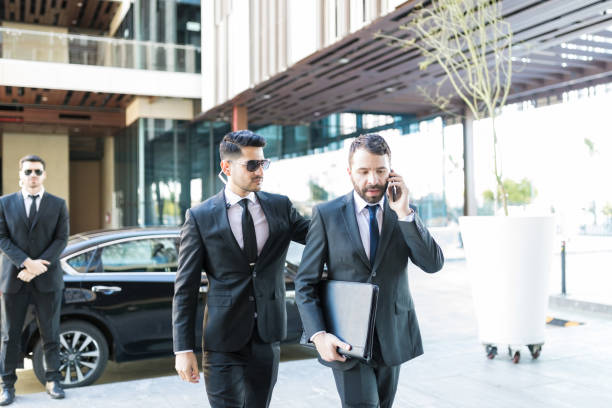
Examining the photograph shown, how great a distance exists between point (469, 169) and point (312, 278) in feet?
71.7

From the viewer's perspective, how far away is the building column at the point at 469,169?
922 inches

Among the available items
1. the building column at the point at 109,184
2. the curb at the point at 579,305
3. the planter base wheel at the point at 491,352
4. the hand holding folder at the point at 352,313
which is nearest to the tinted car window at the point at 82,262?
the hand holding folder at the point at 352,313

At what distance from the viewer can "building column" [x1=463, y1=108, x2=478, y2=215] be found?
23422mm

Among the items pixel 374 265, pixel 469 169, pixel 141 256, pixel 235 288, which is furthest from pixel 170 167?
pixel 374 265

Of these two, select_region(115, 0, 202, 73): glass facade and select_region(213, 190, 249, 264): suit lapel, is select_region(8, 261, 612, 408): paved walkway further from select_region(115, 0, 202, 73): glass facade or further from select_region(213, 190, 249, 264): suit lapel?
select_region(115, 0, 202, 73): glass facade

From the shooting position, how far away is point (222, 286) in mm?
3074

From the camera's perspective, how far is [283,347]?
7410 mm

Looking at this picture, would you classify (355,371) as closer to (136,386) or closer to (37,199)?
(136,386)

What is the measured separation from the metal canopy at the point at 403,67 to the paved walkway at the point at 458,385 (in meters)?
6.05

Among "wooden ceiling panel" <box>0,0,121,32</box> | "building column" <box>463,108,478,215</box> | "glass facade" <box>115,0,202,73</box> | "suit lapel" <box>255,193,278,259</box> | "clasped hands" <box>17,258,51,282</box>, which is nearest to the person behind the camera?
"suit lapel" <box>255,193,278,259</box>

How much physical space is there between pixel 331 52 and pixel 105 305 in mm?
9136

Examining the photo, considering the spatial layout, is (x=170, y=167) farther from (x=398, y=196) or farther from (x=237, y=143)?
(x=398, y=196)

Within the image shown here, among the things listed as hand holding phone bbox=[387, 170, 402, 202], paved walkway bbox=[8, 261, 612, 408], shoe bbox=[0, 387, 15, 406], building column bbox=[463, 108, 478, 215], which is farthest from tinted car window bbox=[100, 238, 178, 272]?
building column bbox=[463, 108, 478, 215]

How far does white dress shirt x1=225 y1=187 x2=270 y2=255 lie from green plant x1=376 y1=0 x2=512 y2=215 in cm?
331
